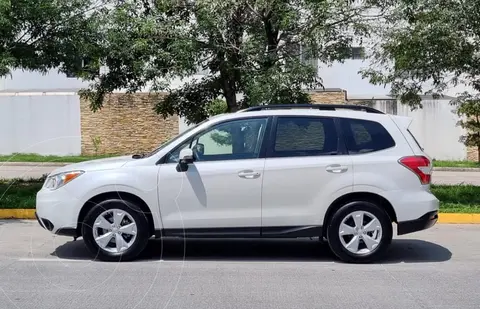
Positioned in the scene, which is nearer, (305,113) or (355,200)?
(355,200)

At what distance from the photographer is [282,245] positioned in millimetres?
9484

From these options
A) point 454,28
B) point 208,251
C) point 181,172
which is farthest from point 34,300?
point 454,28

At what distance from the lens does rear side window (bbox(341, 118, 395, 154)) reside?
8.30m

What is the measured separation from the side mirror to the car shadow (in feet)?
4.05

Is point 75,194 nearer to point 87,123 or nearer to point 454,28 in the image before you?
point 454,28

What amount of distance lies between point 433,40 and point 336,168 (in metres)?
4.92

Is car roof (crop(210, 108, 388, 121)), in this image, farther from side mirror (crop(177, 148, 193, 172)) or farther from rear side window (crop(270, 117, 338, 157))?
side mirror (crop(177, 148, 193, 172))

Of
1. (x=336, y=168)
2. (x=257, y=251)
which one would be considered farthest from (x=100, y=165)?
(x=336, y=168)

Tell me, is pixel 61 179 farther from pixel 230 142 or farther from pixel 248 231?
pixel 248 231

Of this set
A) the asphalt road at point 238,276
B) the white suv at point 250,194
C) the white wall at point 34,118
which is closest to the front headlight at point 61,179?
the white suv at point 250,194

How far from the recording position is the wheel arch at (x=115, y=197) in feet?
26.6

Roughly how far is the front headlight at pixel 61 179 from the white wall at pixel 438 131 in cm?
1945

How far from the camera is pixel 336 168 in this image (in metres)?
8.12

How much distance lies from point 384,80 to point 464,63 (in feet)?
6.07
